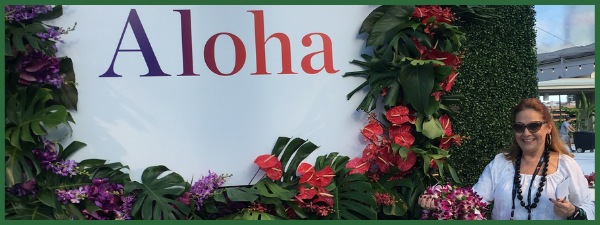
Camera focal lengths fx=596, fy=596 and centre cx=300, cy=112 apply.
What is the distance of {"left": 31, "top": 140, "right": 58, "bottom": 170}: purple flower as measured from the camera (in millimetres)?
3143

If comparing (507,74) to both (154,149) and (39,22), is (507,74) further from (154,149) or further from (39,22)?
(39,22)

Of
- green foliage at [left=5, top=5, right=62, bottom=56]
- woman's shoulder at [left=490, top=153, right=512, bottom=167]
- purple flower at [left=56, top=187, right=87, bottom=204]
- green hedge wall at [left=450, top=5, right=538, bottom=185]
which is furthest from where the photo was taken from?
green hedge wall at [left=450, top=5, right=538, bottom=185]

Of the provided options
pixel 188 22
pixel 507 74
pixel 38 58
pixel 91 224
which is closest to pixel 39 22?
pixel 38 58

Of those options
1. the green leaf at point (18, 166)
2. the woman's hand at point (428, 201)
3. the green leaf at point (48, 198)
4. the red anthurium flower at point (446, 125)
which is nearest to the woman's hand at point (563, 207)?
the woman's hand at point (428, 201)

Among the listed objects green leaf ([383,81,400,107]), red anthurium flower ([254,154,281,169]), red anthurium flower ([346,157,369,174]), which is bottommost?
red anthurium flower ([346,157,369,174])

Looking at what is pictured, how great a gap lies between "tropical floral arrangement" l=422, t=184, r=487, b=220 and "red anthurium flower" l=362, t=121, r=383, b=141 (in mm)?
553

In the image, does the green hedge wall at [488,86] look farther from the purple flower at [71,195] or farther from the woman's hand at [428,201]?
the purple flower at [71,195]

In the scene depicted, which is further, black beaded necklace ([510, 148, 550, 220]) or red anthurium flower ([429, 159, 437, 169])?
red anthurium flower ([429, 159, 437, 169])

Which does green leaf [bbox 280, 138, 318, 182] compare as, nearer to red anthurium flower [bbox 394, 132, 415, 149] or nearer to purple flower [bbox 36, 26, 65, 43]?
red anthurium flower [bbox 394, 132, 415, 149]

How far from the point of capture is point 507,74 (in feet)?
12.4

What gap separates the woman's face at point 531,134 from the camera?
102 inches

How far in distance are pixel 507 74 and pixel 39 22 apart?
2.78 metres

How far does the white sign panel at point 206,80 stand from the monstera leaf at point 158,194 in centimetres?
6

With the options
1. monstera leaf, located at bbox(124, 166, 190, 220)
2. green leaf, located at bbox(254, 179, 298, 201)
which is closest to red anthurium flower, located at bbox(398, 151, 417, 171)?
green leaf, located at bbox(254, 179, 298, 201)
